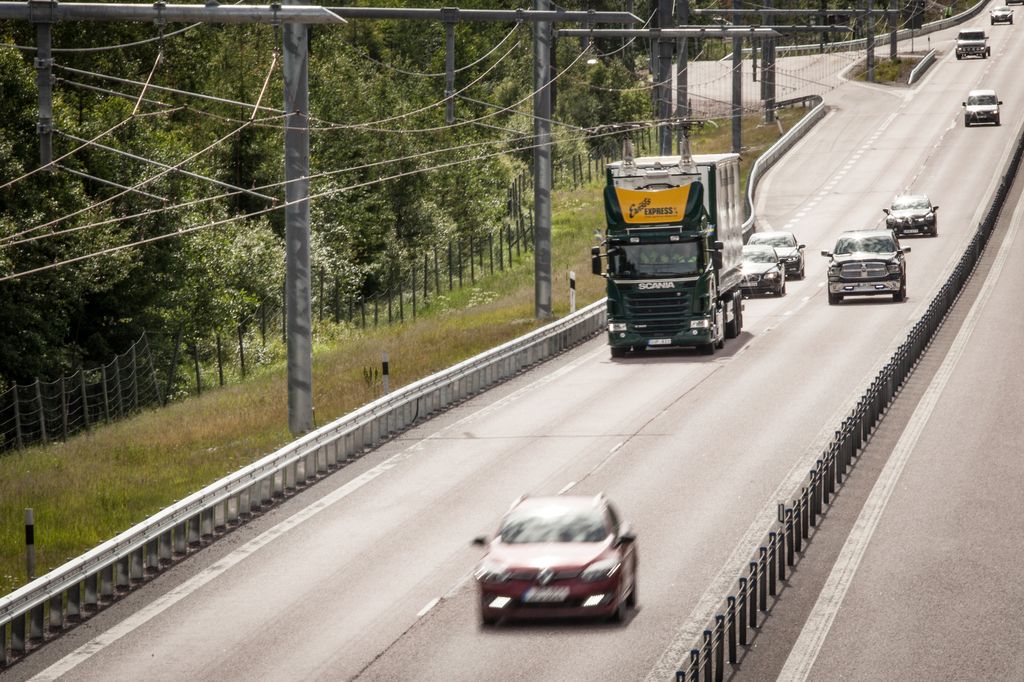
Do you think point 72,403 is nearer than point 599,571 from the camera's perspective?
No

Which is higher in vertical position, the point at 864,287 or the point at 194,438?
the point at 194,438

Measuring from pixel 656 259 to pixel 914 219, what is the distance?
2671cm

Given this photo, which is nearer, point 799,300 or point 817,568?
point 817,568

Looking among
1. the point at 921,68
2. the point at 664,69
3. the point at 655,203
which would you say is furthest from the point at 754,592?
the point at 921,68

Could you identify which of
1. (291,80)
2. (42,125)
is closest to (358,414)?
(291,80)

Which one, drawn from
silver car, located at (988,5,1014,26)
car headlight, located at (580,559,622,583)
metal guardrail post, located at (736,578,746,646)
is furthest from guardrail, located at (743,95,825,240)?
metal guardrail post, located at (736,578,746,646)

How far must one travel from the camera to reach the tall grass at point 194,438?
25203 mm

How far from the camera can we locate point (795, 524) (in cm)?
2206

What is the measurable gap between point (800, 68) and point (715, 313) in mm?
94447

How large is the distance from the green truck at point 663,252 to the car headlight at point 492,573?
21.4 meters

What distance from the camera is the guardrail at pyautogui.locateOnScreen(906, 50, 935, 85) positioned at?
11462 cm

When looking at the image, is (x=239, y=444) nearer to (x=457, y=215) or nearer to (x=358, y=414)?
(x=358, y=414)

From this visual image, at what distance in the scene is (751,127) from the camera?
331 feet

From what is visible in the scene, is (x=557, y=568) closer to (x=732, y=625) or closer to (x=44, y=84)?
(x=732, y=625)
